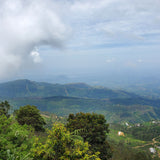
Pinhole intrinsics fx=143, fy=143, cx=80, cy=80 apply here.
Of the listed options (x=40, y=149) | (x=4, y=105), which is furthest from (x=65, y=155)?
(x=4, y=105)

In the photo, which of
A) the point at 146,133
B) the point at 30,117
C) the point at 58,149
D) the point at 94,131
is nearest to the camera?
the point at 58,149

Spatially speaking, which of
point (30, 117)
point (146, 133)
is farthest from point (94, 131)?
point (146, 133)

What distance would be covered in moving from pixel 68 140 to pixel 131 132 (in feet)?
590

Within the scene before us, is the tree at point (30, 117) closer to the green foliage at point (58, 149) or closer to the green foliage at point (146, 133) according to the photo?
the green foliage at point (58, 149)

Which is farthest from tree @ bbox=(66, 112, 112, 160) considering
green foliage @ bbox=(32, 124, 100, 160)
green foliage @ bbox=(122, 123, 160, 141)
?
green foliage @ bbox=(122, 123, 160, 141)

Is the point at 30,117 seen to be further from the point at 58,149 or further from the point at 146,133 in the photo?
the point at 146,133

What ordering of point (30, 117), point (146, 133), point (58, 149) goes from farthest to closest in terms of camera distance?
1. point (146, 133)
2. point (30, 117)
3. point (58, 149)

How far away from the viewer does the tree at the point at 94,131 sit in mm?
25188

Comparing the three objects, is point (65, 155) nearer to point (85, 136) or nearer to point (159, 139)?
point (85, 136)

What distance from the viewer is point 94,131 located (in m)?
26.2

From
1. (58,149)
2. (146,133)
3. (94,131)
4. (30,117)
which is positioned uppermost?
(58,149)

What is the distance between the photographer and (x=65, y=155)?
938 cm

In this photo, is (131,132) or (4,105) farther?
(131,132)

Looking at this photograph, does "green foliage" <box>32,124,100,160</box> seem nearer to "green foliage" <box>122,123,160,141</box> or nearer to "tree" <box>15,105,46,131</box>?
"tree" <box>15,105,46,131</box>
